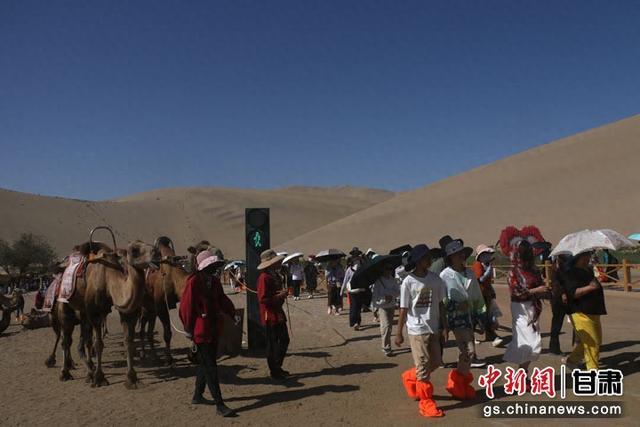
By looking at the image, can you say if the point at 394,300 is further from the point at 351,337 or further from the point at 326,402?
the point at 326,402

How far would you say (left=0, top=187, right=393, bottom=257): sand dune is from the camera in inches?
3409

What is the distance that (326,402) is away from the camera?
6801 millimetres

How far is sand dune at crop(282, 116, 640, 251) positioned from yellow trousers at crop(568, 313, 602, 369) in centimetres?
4233

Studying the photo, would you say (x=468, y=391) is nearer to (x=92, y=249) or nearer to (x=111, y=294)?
(x=111, y=294)

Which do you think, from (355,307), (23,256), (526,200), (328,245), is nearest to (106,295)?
(355,307)

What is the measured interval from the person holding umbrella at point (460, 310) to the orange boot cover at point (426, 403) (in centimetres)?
62

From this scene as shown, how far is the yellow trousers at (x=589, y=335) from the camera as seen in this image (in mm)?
6719

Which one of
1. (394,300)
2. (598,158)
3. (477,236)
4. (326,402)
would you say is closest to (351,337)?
(394,300)

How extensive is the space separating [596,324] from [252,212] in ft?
22.2

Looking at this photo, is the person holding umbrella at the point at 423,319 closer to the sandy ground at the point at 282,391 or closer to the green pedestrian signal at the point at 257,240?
the sandy ground at the point at 282,391

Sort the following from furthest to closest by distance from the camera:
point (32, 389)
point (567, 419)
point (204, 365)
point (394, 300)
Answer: point (394, 300) < point (32, 389) < point (204, 365) < point (567, 419)

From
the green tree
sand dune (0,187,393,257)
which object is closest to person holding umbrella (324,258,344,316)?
the green tree

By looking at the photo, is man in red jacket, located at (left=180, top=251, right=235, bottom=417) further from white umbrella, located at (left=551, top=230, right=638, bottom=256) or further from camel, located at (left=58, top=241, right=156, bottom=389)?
white umbrella, located at (left=551, top=230, right=638, bottom=256)

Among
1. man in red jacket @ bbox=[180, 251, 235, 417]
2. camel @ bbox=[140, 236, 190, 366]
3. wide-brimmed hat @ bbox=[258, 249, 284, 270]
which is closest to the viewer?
man in red jacket @ bbox=[180, 251, 235, 417]
